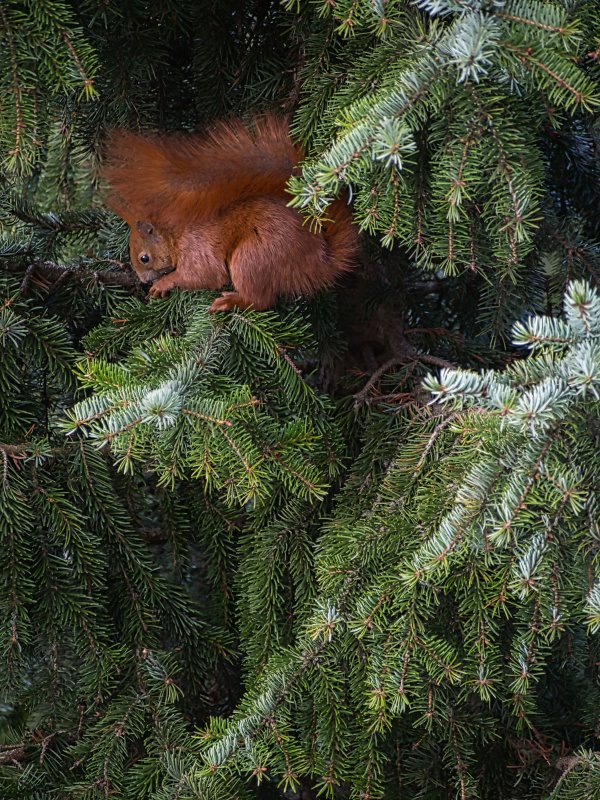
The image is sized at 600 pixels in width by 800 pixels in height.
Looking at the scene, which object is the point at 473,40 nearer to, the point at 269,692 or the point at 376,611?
the point at 376,611

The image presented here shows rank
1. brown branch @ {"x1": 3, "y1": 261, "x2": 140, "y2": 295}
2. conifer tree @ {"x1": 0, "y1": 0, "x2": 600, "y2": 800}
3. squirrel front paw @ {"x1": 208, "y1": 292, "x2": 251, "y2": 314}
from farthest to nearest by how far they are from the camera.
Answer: brown branch @ {"x1": 3, "y1": 261, "x2": 140, "y2": 295}
squirrel front paw @ {"x1": 208, "y1": 292, "x2": 251, "y2": 314}
conifer tree @ {"x1": 0, "y1": 0, "x2": 600, "y2": 800}

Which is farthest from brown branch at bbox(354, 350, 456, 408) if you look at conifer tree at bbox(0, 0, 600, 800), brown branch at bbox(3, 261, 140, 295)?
brown branch at bbox(3, 261, 140, 295)

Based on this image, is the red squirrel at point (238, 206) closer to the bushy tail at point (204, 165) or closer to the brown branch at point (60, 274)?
the bushy tail at point (204, 165)

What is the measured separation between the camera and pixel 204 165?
4.25ft

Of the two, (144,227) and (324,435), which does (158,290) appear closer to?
(144,227)

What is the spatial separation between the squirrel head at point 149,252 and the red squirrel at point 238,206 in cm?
6

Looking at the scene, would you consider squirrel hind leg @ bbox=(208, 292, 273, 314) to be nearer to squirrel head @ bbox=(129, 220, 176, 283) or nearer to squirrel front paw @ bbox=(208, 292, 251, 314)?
squirrel front paw @ bbox=(208, 292, 251, 314)

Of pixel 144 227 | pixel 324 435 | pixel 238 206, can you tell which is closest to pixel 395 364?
pixel 324 435

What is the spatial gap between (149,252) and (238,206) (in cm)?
20

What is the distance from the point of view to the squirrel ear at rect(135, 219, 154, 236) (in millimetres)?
1420

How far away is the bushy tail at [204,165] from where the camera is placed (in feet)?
4.14

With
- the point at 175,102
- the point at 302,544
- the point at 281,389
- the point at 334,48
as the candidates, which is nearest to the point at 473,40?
the point at 334,48

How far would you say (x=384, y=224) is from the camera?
3.30ft

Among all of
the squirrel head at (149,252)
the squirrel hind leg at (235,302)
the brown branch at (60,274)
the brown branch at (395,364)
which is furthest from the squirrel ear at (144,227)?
the brown branch at (395,364)
